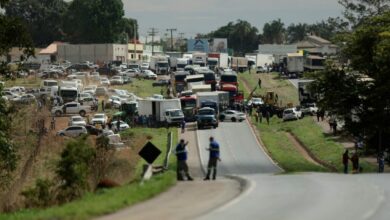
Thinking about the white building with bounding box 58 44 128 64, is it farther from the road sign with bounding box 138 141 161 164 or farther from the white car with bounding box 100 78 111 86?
the road sign with bounding box 138 141 161 164

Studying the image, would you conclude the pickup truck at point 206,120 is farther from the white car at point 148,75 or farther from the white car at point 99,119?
the white car at point 148,75

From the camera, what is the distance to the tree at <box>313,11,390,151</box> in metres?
42.1

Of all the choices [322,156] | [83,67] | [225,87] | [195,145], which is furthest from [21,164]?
[83,67]

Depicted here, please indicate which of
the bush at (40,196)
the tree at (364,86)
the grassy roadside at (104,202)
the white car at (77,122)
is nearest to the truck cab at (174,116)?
the white car at (77,122)

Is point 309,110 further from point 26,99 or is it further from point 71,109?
point 26,99

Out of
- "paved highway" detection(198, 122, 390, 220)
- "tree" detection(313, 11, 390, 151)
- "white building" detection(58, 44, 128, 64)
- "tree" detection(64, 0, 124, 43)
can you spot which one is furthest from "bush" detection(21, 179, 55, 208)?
"tree" detection(64, 0, 124, 43)

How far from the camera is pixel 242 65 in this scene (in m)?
149

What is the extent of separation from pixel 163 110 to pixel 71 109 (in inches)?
544

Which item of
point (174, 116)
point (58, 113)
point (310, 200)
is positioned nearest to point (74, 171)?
point (310, 200)

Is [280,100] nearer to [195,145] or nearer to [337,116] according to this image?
[195,145]

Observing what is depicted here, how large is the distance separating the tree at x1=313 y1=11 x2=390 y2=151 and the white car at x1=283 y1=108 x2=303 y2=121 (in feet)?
115

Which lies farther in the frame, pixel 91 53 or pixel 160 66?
pixel 91 53

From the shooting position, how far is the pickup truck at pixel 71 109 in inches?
3327

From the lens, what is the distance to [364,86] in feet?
143
